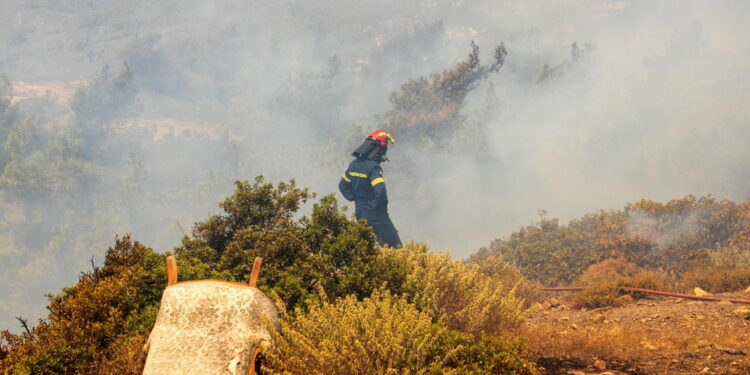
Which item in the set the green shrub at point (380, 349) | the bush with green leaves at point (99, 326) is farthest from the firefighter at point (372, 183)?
the green shrub at point (380, 349)

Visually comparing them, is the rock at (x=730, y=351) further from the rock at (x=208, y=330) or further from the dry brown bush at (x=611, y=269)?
the dry brown bush at (x=611, y=269)

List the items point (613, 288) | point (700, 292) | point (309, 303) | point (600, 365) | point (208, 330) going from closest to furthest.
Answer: point (208, 330) → point (309, 303) → point (600, 365) → point (700, 292) → point (613, 288)

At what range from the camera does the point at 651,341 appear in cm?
665

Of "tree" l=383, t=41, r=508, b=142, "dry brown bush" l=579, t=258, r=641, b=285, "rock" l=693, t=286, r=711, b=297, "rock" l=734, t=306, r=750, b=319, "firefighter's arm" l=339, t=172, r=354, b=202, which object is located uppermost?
"tree" l=383, t=41, r=508, b=142

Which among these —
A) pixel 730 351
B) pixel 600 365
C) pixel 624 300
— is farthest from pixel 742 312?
pixel 600 365

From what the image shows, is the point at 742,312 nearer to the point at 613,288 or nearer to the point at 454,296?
the point at 613,288

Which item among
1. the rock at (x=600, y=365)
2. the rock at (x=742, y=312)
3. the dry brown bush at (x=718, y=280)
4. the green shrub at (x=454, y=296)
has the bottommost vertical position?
the rock at (x=600, y=365)

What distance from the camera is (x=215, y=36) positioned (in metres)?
116

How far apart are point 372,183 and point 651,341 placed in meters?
6.59

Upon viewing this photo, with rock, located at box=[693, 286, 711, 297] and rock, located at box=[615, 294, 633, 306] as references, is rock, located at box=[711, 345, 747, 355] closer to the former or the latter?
rock, located at box=[615, 294, 633, 306]

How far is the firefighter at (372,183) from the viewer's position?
39.7ft

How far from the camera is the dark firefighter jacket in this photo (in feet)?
39.5

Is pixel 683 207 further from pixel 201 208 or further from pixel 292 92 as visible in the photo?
pixel 292 92

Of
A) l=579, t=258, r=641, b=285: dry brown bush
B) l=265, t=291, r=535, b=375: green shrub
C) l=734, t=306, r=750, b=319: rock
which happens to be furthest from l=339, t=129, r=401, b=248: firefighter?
l=265, t=291, r=535, b=375: green shrub
